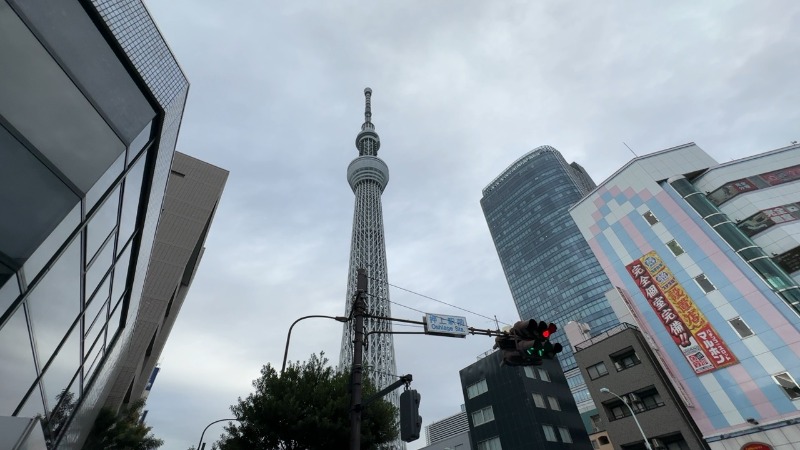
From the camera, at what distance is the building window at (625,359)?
109ft

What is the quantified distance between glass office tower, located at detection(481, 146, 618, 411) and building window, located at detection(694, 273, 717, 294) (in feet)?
239

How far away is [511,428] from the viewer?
35.9 metres

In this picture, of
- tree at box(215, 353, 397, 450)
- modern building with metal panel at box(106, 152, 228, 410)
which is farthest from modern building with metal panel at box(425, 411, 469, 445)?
tree at box(215, 353, 397, 450)

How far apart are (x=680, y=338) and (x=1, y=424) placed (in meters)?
39.8

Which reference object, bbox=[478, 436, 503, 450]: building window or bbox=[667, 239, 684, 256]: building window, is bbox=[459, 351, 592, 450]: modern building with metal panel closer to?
bbox=[478, 436, 503, 450]: building window

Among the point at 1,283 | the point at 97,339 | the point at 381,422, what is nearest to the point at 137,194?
the point at 1,283

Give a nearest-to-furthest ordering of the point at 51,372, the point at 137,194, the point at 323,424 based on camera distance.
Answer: the point at 51,372, the point at 137,194, the point at 323,424

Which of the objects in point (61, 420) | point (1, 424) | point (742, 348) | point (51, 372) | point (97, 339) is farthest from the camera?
point (742, 348)

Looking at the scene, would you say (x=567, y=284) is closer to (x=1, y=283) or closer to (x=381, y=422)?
(x=381, y=422)

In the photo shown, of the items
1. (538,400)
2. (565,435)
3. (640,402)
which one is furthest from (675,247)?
(565,435)

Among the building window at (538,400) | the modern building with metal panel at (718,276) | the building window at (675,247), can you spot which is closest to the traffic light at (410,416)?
the modern building with metal panel at (718,276)

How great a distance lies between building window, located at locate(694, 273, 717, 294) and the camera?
1217 inches

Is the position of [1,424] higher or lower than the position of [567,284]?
lower

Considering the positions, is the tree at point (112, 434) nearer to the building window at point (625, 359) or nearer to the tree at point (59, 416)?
the tree at point (59, 416)
